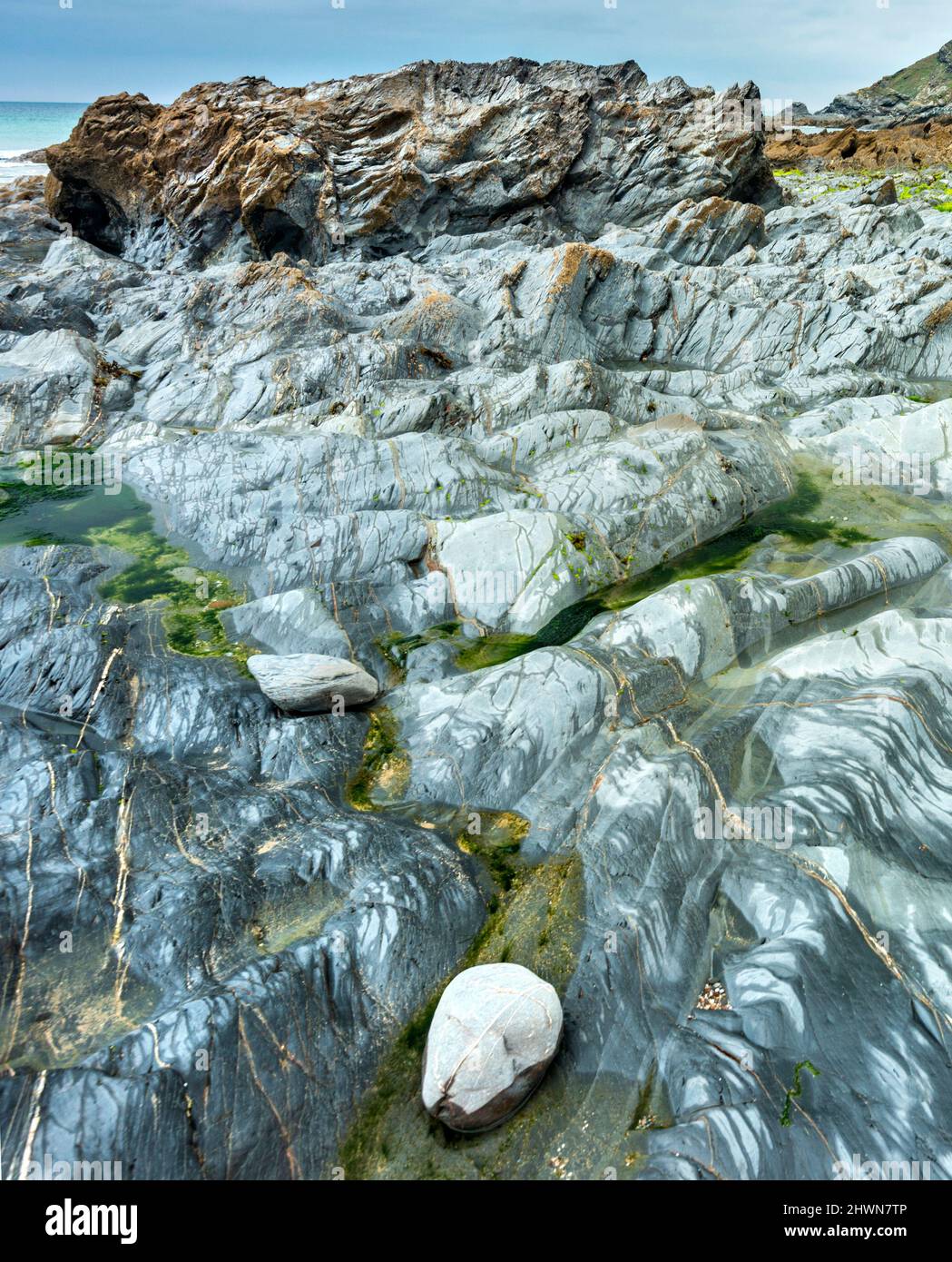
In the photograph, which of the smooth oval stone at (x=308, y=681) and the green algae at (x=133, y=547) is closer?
the smooth oval stone at (x=308, y=681)

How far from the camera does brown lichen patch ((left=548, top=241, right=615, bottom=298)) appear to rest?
22312mm

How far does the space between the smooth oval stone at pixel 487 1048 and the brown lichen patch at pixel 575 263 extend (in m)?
21.5

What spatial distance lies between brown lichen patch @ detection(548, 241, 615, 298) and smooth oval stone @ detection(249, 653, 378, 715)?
17195mm

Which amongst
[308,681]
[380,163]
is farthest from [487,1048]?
[380,163]

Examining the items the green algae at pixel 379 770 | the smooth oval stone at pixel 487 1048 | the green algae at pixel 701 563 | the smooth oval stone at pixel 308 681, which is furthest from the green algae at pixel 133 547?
the smooth oval stone at pixel 487 1048

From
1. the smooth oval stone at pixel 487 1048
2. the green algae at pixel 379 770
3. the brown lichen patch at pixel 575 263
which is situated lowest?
the smooth oval stone at pixel 487 1048

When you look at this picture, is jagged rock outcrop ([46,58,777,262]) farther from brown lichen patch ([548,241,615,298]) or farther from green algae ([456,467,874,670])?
green algae ([456,467,874,670])

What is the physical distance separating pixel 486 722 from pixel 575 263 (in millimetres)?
18896

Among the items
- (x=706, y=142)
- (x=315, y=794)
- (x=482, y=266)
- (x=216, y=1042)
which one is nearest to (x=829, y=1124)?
(x=216, y=1042)

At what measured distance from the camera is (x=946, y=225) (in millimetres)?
32312

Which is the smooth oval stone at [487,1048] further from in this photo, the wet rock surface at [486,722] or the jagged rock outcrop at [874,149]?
the jagged rock outcrop at [874,149]

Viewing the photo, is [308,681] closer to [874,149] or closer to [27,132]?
[874,149]

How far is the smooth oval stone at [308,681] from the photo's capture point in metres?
9.77
